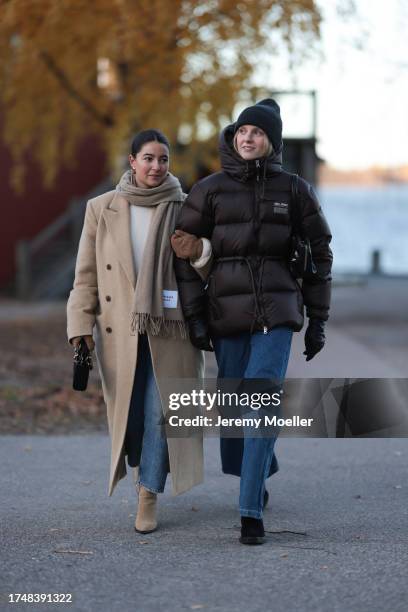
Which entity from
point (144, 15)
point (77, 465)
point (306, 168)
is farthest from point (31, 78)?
point (77, 465)

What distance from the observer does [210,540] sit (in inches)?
193

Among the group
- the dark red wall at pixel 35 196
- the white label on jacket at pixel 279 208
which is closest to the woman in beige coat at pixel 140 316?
the white label on jacket at pixel 279 208

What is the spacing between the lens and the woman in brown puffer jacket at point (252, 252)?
4.90 metres

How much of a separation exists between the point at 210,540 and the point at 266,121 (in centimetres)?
191

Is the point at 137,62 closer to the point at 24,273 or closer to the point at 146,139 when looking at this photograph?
the point at 24,273

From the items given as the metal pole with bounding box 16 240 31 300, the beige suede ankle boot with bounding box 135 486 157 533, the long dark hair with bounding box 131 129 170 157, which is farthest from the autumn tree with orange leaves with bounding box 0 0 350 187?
the beige suede ankle boot with bounding box 135 486 157 533

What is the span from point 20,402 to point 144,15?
19.4ft

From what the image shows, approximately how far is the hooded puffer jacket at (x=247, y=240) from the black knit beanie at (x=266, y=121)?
0.07 meters

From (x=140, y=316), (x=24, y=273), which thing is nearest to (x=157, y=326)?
(x=140, y=316)

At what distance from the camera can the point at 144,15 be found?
42.3 feet

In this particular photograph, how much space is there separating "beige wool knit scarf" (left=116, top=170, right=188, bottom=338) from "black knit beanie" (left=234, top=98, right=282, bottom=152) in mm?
469

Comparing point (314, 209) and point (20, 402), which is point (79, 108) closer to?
point (20, 402)

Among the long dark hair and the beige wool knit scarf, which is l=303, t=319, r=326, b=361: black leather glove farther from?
the long dark hair

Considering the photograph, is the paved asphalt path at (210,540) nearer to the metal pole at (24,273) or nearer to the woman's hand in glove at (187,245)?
the woman's hand in glove at (187,245)
